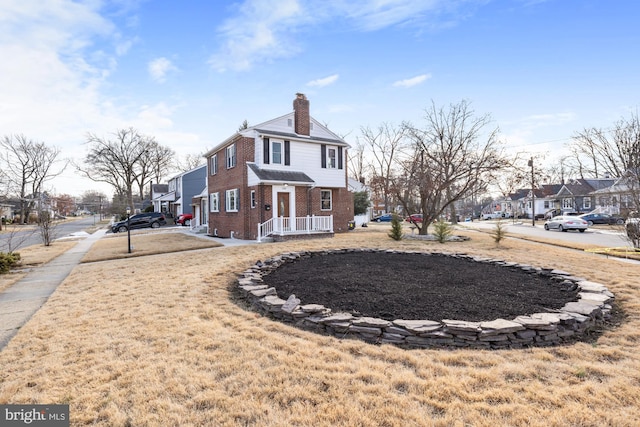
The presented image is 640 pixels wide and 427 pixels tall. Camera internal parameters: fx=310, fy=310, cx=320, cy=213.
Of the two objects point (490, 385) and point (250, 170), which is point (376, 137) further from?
point (490, 385)

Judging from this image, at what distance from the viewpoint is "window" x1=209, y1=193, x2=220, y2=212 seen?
67.8 ft

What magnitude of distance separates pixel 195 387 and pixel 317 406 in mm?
1200

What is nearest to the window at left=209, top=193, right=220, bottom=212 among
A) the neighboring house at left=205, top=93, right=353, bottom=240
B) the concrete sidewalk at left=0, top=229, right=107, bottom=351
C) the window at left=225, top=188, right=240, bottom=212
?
the neighboring house at left=205, top=93, right=353, bottom=240

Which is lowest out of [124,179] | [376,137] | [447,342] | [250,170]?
[447,342]

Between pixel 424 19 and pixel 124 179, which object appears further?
pixel 124 179

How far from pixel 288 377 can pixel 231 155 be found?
56.3 ft

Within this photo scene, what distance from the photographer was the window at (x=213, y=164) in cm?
2097

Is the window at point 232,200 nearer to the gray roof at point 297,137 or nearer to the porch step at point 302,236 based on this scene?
the porch step at point 302,236

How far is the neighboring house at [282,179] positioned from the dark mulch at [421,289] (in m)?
8.21

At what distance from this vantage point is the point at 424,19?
35.1ft

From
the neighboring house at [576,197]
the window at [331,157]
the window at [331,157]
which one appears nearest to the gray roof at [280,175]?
the window at [331,157]

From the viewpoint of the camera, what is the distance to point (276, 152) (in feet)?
57.2

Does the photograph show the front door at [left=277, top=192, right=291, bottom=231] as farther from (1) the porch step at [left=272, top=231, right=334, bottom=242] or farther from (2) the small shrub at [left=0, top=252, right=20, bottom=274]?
(2) the small shrub at [left=0, top=252, right=20, bottom=274]

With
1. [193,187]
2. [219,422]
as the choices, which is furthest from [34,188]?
[219,422]
